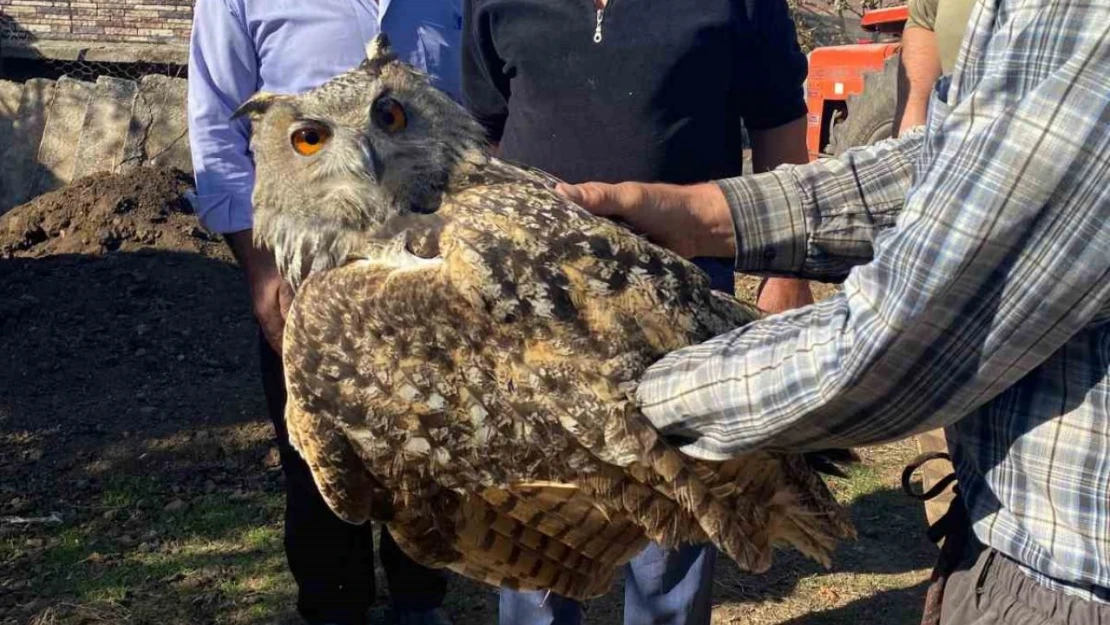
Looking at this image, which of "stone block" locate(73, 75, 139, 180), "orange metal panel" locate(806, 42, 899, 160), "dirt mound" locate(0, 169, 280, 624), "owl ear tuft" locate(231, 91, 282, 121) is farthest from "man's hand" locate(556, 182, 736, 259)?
"orange metal panel" locate(806, 42, 899, 160)

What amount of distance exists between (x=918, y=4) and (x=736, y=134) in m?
1.39

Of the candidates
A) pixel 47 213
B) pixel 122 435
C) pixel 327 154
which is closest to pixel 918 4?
pixel 327 154

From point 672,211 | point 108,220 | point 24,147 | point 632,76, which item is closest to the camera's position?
point 672,211

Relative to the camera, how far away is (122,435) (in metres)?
5.32

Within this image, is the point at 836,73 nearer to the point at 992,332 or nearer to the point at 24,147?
the point at 24,147

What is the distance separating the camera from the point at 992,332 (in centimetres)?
120

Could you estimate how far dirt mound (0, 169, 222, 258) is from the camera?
7074mm

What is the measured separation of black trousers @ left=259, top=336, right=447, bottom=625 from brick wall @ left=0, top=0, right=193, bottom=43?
11.0 metres

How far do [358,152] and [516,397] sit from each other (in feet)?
2.60

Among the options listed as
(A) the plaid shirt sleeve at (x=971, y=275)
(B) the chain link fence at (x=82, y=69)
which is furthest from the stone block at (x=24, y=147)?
(A) the plaid shirt sleeve at (x=971, y=275)

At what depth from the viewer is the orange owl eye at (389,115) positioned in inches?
96.8

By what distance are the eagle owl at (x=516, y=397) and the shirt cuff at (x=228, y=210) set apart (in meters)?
0.96

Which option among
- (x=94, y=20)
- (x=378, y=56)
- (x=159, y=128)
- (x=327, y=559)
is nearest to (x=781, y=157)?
(x=378, y=56)

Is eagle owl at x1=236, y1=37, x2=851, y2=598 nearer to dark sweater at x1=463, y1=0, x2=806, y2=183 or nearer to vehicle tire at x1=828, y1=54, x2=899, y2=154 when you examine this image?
dark sweater at x1=463, y1=0, x2=806, y2=183
